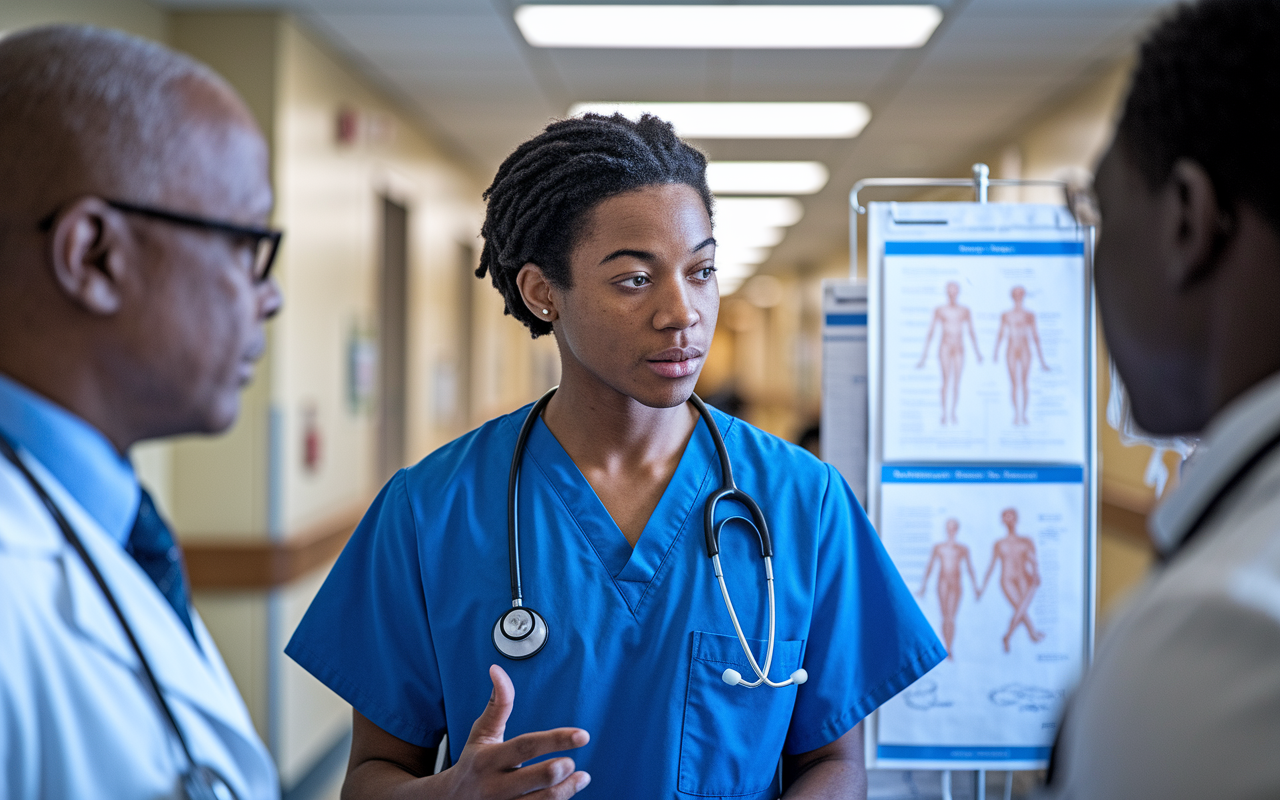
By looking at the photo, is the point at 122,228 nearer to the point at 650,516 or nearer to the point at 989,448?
the point at 650,516

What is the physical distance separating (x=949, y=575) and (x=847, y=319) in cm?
45

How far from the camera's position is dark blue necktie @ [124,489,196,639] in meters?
0.81

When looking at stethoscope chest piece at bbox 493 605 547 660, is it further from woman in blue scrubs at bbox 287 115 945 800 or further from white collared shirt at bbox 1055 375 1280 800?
white collared shirt at bbox 1055 375 1280 800

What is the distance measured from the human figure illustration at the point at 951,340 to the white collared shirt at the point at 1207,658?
39.0 inches

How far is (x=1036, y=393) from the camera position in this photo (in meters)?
1.56

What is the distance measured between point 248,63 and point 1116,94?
291cm

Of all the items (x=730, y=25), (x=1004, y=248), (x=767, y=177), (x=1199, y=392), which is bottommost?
(x=1199, y=392)

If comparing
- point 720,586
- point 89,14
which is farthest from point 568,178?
point 89,14

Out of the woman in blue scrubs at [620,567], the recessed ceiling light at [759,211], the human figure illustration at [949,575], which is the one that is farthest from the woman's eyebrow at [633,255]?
the recessed ceiling light at [759,211]

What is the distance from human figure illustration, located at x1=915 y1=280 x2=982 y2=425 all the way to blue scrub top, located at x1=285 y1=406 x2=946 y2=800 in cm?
47

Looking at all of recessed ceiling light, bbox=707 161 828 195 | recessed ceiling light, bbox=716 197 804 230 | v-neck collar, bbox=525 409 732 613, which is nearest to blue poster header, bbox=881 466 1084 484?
v-neck collar, bbox=525 409 732 613

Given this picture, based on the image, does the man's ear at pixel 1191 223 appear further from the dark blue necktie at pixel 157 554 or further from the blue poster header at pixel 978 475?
the blue poster header at pixel 978 475

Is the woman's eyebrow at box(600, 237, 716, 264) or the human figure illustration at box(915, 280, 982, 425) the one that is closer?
the woman's eyebrow at box(600, 237, 716, 264)

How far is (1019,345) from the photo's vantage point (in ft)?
5.14
